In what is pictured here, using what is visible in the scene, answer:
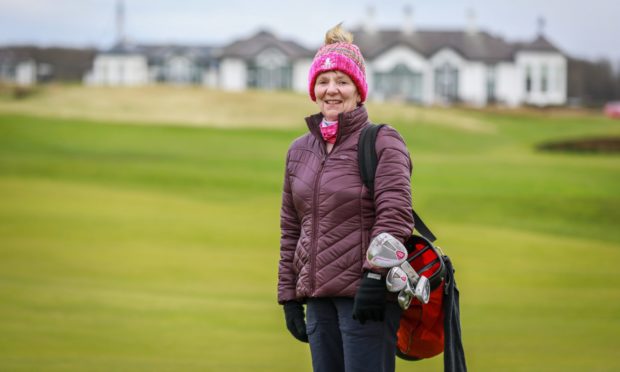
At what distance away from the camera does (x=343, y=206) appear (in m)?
4.55

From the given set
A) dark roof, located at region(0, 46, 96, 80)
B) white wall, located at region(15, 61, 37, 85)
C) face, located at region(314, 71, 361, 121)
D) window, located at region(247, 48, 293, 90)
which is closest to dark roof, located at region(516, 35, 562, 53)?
window, located at region(247, 48, 293, 90)

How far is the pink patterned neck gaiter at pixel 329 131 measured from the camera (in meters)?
4.68

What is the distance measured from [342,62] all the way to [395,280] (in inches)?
38.8

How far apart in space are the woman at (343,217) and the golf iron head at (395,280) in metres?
0.04

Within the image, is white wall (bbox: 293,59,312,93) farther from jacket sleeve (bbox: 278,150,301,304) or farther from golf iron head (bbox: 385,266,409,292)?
golf iron head (bbox: 385,266,409,292)

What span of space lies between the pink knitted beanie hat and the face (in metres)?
0.03

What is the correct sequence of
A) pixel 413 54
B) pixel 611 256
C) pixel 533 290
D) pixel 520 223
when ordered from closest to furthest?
1. pixel 533 290
2. pixel 611 256
3. pixel 520 223
4. pixel 413 54

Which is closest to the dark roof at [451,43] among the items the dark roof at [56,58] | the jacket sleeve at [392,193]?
the dark roof at [56,58]

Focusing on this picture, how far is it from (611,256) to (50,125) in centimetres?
3230

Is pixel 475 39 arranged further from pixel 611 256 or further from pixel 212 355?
pixel 212 355

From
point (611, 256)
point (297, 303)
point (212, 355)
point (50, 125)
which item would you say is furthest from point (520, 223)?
point (50, 125)

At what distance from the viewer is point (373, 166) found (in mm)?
4516

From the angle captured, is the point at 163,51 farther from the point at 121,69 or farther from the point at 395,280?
the point at 395,280

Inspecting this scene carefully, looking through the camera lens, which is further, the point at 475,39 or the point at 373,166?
the point at 475,39
